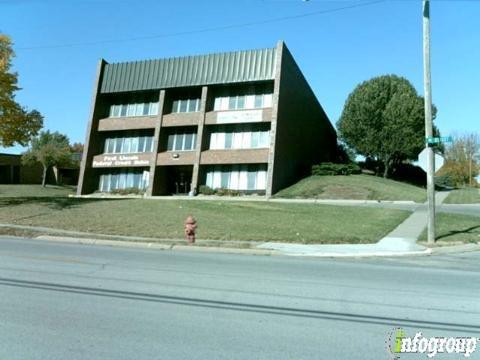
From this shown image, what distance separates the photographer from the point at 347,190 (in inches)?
1380

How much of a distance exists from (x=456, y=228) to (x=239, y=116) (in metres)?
23.3

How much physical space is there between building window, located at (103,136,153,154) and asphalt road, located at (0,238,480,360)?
106ft

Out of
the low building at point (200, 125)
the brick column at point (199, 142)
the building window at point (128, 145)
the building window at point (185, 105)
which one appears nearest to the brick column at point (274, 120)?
the low building at point (200, 125)

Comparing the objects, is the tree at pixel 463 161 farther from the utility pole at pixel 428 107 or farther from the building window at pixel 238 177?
the utility pole at pixel 428 107

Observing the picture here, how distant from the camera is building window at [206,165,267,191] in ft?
125

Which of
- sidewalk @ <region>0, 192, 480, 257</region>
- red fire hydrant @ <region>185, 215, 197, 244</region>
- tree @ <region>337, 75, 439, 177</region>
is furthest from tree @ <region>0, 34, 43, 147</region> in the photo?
tree @ <region>337, 75, 439, 177</region>

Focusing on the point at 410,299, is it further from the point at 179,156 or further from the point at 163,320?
the point at 179,156

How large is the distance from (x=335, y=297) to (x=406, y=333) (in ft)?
6.52

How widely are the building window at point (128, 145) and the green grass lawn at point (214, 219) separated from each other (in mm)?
17151

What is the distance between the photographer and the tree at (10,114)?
924 inches

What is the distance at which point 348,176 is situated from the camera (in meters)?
40.0

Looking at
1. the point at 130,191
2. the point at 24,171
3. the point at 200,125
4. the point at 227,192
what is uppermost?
the point at 200,125

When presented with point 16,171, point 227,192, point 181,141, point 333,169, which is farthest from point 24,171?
point 333,169

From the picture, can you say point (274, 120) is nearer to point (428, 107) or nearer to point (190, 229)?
point (428, 107)
